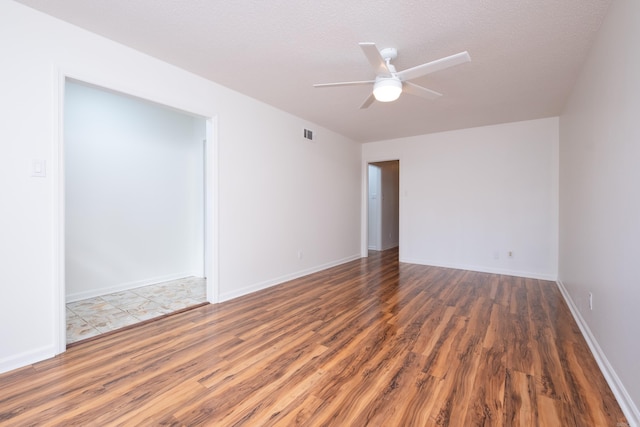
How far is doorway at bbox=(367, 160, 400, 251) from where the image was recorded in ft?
23.5

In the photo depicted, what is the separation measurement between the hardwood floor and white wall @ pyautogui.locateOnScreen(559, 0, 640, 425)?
250 millimetres

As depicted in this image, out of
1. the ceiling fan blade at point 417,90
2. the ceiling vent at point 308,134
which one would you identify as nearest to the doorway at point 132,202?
the ceiling vent at point 308,134

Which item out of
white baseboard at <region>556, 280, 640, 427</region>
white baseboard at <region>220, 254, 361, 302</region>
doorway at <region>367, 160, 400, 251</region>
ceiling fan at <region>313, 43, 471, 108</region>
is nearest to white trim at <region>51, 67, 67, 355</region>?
white baseboard at <region>220, 254, 361, 302</region>

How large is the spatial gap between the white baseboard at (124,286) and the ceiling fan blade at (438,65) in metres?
3.98

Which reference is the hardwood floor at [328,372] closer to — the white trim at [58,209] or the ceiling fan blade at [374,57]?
the white trim at [58,209]

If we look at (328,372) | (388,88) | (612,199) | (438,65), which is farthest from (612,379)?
(388,88)

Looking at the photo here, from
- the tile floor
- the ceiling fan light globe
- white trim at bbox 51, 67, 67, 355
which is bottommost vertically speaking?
the tile floor

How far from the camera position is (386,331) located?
252 centimetres

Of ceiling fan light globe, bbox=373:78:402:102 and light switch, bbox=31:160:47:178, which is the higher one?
ceiling fan light globe, bbox=373:78:402:102

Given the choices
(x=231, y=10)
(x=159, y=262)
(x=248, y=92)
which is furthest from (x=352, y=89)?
(x=159, y=262)

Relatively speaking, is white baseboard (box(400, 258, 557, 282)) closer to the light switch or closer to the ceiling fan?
the ceiling fan

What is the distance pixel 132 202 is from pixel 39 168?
1877 mm

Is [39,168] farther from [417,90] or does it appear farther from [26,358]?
A: [417,90]

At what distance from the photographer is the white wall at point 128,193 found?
10.9 ft
